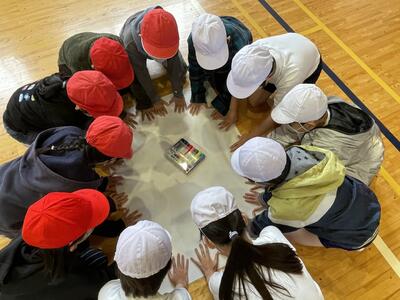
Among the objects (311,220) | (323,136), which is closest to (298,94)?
(323,136)

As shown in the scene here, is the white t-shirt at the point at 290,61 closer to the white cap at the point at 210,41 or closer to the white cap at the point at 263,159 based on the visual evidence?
the white cap at the point at 210,41

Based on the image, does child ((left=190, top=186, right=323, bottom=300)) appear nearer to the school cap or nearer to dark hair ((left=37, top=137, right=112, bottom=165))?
dark hair ((left=37, top=137, right=112, bottom=165))

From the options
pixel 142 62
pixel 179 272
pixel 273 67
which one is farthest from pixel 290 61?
pixel 179 272

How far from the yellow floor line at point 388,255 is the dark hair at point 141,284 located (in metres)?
1.09

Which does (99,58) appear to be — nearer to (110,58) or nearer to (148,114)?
(110,58)

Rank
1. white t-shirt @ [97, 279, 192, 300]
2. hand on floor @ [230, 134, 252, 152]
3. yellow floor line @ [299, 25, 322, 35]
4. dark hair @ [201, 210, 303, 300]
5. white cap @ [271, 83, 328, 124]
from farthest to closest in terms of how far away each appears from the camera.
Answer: yellow floor line @ [299, 25, 322, 35] → hand on floor @ [230, 134, 252, 152] → white cap @ [271, 83, 328, 124] → white t-shirt @ [97, 279, 192, 300] → dark hair @ [201, 210, 303, 300]

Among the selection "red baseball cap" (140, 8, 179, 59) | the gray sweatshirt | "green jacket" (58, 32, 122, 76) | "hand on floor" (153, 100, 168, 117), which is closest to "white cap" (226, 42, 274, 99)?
"red baseball cap" (140, 8, 179, 59)

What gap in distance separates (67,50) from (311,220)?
1.45m

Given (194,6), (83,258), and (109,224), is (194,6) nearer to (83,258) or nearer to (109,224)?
(109,224)

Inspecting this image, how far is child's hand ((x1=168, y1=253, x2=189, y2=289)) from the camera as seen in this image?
5.17ft

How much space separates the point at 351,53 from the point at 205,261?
5.42 ft

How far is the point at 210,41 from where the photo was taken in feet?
5.20

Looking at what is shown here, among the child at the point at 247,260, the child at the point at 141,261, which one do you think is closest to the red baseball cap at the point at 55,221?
the child at the point at 141,261

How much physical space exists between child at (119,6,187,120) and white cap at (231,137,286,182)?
66cm
